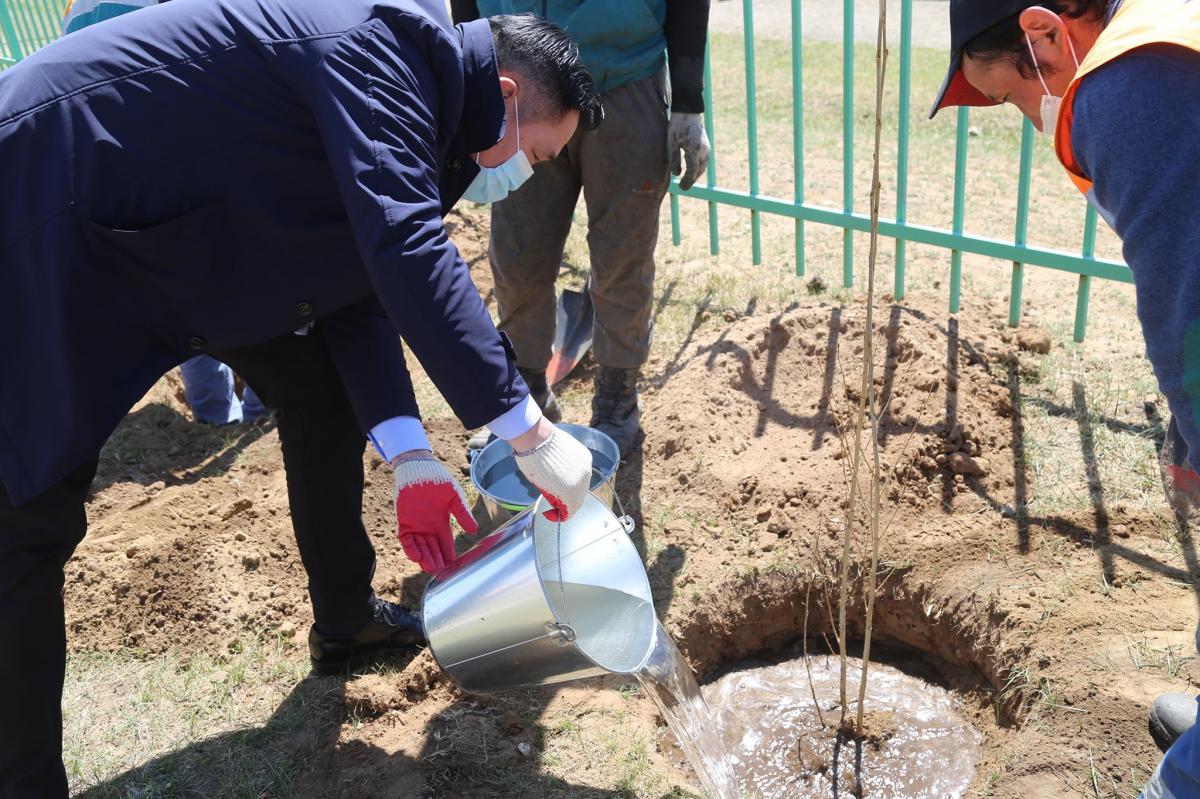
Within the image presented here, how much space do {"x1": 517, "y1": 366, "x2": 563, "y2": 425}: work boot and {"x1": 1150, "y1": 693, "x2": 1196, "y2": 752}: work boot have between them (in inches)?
84.4

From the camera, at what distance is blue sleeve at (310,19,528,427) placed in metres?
1.83

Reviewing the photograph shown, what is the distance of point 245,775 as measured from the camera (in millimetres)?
2695

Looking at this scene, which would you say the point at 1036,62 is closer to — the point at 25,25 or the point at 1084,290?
the point at 1084,290

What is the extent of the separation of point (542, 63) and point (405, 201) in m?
0.54

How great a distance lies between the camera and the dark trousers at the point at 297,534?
2.13 meters

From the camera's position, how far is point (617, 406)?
3914 millimetres

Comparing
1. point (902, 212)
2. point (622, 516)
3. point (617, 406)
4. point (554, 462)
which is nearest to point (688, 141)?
point (617, 406)

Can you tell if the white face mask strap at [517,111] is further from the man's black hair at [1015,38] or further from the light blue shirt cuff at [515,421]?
the man's black hair at [1015,38]

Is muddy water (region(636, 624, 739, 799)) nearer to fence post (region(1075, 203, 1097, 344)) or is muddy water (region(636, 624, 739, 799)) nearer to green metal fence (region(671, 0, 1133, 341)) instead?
green metal fence (region(671, 0, 1133, 341))

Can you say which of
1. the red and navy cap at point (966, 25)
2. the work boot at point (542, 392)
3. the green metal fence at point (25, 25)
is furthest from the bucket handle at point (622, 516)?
the green metal fence at point (25, 25)

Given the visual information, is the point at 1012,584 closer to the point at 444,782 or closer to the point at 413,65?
the point at 444,782

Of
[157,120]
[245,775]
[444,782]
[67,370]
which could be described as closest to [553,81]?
[157,120]

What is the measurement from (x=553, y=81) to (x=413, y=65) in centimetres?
36

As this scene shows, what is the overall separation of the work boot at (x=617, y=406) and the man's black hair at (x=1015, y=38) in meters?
2.23
